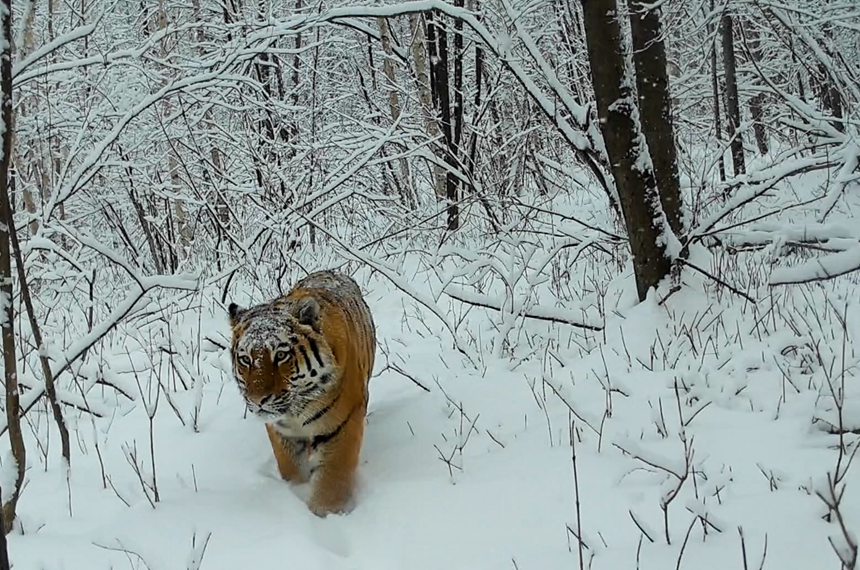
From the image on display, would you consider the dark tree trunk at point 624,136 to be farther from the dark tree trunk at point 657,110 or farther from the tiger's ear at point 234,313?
the tiger's ear at point 234,313

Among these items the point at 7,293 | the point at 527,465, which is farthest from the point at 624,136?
the point at 7,293

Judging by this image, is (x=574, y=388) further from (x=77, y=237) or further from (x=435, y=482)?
(x=77, y=237)

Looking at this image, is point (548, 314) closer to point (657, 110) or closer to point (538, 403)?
point (538, 403)

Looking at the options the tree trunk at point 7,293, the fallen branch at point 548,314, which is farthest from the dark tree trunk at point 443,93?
the tree trunk at point 7,293

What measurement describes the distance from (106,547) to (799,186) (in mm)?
10878

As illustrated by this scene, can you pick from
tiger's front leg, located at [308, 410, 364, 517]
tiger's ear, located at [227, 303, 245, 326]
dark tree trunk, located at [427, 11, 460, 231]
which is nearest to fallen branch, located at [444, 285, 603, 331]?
tiger's front leg, located at [308, 410, 364, 517]

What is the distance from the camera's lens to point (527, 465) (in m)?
3.65

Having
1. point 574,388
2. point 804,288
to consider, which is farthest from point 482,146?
point 574,388

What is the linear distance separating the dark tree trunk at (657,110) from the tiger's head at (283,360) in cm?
314

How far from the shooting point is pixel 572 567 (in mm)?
2670

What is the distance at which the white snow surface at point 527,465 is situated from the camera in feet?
9.32

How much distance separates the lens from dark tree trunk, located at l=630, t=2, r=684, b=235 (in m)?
5.75

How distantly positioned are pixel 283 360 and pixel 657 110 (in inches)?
143

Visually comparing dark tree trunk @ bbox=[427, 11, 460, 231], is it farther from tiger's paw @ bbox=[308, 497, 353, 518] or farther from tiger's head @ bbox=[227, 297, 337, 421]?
tiger's paw @ bbox=[308, 497, 353, 518]
